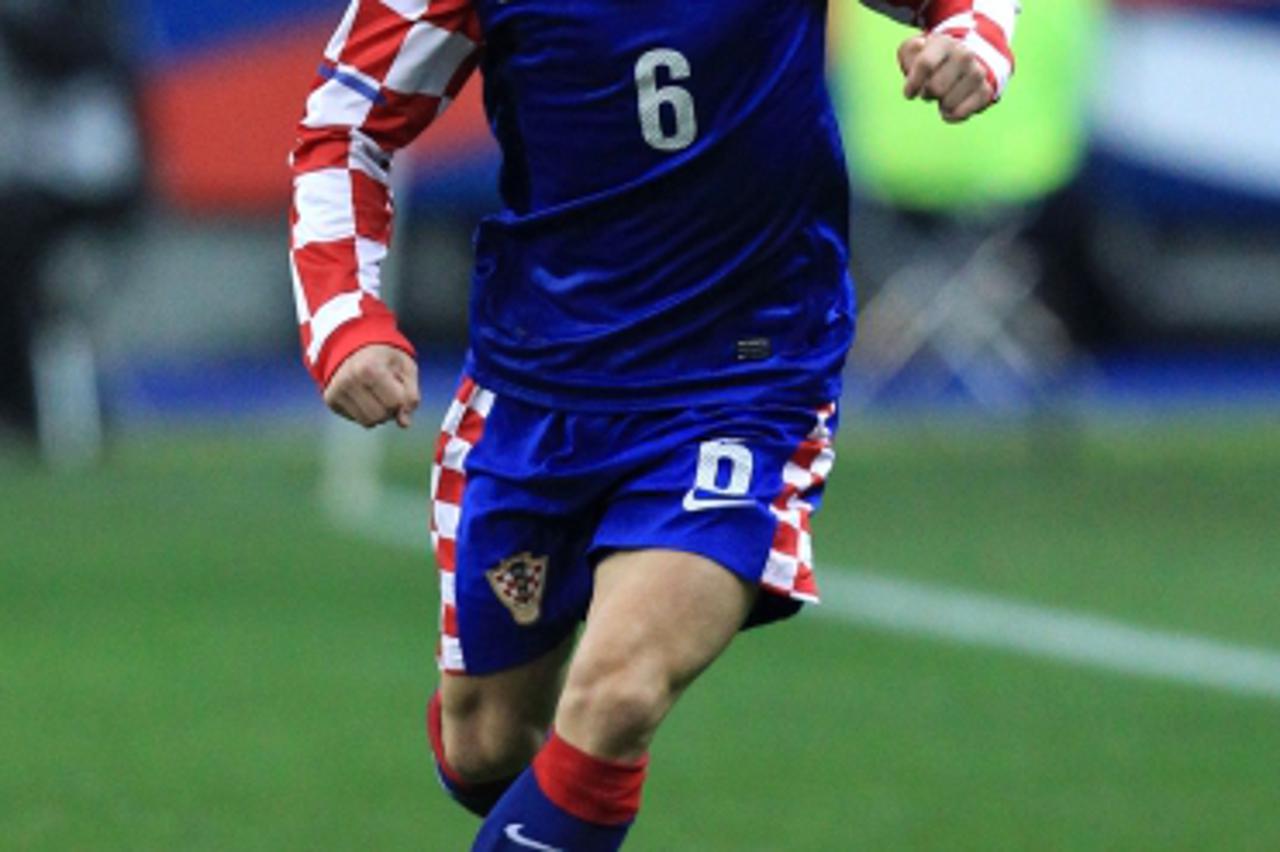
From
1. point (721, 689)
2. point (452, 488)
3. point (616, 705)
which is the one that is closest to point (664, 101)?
point (452, 488)

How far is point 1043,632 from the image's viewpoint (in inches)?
364

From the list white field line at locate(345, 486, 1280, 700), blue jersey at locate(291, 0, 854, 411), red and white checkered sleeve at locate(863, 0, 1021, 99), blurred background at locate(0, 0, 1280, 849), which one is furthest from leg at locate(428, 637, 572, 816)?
white field line at locate(345, 486, 1280, 700)

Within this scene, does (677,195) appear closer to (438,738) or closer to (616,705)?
(616,705)

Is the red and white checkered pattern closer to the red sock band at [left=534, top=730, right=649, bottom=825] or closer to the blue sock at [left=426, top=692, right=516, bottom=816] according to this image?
the red sock band at [left=534, top=730, right=649, bottom=825]

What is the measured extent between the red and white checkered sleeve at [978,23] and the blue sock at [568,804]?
43.6 inches

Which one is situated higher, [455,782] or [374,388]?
[374,388]

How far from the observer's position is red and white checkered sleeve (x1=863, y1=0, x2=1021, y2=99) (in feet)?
14.8

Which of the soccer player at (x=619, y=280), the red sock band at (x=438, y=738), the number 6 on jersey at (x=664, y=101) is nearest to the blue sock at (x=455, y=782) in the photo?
the red sock band at (x=438, y=738)

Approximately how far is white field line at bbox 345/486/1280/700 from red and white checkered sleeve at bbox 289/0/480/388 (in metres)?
3.98

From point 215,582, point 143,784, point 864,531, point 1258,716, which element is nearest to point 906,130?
point 864,531

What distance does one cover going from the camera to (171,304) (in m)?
14.6

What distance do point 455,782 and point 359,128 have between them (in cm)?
117

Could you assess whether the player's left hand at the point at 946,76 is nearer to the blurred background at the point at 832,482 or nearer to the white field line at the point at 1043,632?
the blurred background at the point at 832,482

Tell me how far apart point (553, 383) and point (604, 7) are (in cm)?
58
